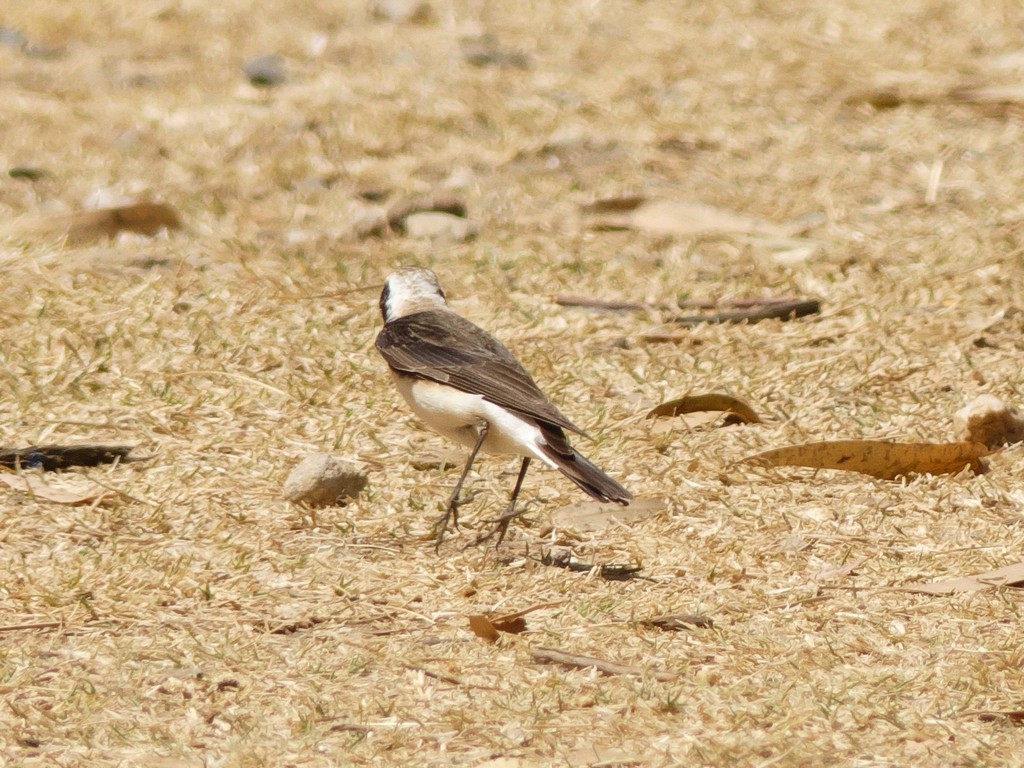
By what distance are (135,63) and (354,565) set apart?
724cm

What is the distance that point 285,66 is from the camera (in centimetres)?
1061

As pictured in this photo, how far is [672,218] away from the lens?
7.97 meters

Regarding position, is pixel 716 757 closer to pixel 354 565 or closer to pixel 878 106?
pixel 354 565

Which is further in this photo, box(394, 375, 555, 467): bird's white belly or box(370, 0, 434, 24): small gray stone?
box(370, 0, 434, 24): small gray stone

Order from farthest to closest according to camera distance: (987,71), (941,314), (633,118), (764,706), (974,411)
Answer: (987,71)
(633,118)
(941,314)
(974,411)
(764,706)

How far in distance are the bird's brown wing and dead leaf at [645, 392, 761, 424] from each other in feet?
2.24

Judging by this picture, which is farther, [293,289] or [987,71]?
[987,71]

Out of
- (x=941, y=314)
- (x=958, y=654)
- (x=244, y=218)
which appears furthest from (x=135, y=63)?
(x=958, y=654)

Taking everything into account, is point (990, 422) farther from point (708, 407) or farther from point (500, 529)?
point (500, 529)

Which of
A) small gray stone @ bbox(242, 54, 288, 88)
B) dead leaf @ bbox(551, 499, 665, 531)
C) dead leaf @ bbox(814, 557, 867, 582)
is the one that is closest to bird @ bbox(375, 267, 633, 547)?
dead leaf @ bbox(551, 499, 665, 531)

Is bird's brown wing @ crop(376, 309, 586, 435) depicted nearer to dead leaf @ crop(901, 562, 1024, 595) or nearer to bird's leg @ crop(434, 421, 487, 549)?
bird's leg @ crop(434, 421, 487, 549)

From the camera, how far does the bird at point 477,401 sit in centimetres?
465

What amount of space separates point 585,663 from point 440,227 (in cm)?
426

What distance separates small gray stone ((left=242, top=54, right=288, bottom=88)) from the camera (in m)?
10.3
